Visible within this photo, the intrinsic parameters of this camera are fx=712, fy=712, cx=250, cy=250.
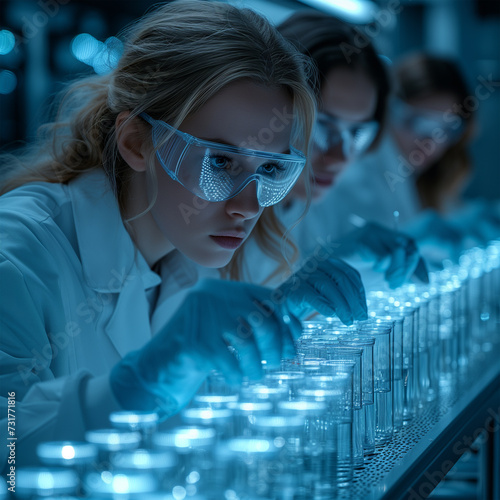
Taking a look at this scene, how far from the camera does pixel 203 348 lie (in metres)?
1.18

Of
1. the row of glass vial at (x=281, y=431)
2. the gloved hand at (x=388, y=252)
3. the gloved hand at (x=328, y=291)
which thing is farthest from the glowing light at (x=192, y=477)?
the gloved hand at (x=388, y=252)

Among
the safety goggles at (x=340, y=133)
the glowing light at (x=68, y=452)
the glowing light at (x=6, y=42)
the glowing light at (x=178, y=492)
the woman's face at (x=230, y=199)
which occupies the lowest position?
the glowing light at (x=178, y=492)

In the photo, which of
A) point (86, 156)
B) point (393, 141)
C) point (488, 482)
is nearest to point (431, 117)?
point (393, 141)

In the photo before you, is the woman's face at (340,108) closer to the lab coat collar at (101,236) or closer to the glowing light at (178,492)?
the lab coat collar at (101,236)

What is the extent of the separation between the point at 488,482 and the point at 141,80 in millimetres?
1519

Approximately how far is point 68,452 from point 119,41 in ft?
3.64

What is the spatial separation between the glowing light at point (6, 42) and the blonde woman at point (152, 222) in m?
1.87

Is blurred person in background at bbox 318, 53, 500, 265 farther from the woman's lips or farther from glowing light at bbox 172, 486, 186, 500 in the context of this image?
glowing light at bbox 172, 486, 186, 500

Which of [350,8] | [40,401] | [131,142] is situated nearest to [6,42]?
[350,8]

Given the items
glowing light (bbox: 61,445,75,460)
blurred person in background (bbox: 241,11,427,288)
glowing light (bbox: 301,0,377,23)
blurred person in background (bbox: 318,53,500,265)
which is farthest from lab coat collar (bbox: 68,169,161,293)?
glowing light (bbox: 301,0,377,23)

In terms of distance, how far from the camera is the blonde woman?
1219 mm

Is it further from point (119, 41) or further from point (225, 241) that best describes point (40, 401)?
point (119, 41)

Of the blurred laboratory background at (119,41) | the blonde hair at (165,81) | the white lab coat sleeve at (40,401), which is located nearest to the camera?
the white lab coat sleeve at (40,401)

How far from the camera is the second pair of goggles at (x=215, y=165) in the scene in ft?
4.87
